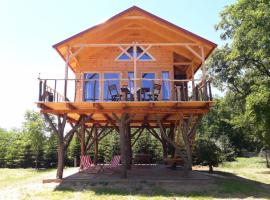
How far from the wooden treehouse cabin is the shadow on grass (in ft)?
5.12

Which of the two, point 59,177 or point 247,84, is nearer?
point 59,177

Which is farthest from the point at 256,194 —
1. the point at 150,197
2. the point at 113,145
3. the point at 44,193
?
the point at 113,145

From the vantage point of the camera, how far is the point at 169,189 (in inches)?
470

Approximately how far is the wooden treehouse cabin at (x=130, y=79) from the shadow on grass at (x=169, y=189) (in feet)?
5.12

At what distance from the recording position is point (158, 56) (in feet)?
55.8

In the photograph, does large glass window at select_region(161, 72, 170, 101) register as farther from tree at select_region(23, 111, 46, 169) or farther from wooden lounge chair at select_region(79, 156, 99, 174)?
tree at select_region(23, 111, 46, 169)

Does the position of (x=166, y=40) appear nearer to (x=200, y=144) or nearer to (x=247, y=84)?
(x=200, y=144)

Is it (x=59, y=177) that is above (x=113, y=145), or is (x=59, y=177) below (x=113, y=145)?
below

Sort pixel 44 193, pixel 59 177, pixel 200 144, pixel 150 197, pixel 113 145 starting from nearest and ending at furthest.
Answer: pixel 150 197, pixel 44 193, pixel 59 177, pixel 200 144, pixel 113 145

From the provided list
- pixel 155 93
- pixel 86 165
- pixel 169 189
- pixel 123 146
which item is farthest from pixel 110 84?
pixel 169 189

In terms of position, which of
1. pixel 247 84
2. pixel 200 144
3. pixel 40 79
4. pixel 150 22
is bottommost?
pixel 200 144

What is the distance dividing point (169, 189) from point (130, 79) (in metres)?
4.89

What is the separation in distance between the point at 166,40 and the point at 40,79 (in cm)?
681

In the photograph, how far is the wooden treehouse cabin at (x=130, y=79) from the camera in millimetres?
14477
